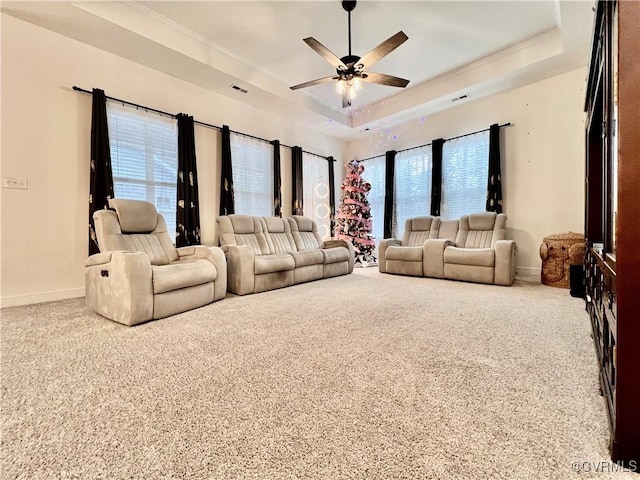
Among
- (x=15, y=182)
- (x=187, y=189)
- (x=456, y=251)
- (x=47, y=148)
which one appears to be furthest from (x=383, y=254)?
(x=15, y=182)

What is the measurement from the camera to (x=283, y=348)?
1802 mm

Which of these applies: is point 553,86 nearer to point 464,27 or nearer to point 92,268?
point 464,27

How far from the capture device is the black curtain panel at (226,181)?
450 cm

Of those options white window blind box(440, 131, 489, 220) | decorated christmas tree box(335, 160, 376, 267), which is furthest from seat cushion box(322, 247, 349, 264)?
white window blind box(440, 131, 489, 220)

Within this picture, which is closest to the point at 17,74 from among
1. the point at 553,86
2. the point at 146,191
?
the point at 146,191

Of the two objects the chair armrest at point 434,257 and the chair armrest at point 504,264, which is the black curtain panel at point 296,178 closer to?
the chair armrest at point 434,257

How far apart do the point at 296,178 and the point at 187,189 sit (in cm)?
212

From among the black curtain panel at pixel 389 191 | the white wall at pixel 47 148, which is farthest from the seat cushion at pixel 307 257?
the white wall at pixel 47 148

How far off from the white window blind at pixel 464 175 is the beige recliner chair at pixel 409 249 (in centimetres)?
49

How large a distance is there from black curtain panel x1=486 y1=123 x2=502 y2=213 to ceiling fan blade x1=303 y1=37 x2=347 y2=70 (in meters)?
2.96

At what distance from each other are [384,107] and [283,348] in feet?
16.6

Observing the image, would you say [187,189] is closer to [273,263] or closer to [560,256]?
[273,263]

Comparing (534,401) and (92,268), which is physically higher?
(92,268)

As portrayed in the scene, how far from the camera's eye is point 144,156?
385 centimetres
